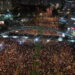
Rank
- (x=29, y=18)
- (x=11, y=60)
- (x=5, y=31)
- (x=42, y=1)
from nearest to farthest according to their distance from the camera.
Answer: (x=11, y=60)
(x=5, y=31)
(x=29, y=18)
(x=42, y=1)

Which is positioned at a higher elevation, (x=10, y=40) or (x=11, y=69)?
(x=10, y=40)

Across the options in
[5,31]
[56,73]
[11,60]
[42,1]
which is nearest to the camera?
[56,73]

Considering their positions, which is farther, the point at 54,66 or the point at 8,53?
the point at 8,53

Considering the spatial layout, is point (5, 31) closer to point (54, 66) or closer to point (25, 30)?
point (25, 30)

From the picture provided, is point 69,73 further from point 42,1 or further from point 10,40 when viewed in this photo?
point 42,1

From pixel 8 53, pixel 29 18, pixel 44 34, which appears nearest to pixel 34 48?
pixel 44 34

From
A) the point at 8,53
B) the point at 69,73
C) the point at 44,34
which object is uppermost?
the point at 44,34
